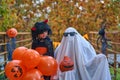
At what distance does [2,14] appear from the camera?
641cm

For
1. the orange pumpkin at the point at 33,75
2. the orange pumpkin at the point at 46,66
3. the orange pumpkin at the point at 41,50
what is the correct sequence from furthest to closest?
the orange pumpkin at the point at 41,50 → the orange pumpkin at the point at 46,66 → the orange pumpkin at the point at 33,75

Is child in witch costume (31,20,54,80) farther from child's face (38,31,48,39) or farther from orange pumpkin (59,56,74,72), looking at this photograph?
orange pumpkin (59,56,74,72)

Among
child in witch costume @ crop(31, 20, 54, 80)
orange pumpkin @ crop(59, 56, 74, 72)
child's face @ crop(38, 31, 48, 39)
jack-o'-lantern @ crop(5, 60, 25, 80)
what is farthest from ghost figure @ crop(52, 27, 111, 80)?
jack-o'-lantern @ crop(5, 60, 25, 80)

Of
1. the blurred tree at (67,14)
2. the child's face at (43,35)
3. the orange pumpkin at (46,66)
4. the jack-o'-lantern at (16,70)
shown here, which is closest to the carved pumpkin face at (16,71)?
the jack-o'-lantern at (16,70)

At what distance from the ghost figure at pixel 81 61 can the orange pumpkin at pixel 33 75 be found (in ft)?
1.46

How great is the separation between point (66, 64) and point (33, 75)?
1.71ft

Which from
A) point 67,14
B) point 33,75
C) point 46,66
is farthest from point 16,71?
point 67,14

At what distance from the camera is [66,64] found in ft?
14.4

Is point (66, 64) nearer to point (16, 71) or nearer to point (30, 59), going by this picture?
point (30, 59)

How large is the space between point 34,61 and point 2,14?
2.54 meters

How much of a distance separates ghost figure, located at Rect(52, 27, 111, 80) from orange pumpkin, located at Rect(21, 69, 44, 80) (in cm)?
44

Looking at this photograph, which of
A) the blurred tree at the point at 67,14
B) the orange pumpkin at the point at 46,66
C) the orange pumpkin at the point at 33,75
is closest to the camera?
the orange pumpkin at the point at 33,75

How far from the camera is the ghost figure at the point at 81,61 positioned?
4.32 meters

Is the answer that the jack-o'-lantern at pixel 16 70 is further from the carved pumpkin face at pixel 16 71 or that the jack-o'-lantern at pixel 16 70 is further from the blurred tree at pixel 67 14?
the blurred tree at pixel 67 14
